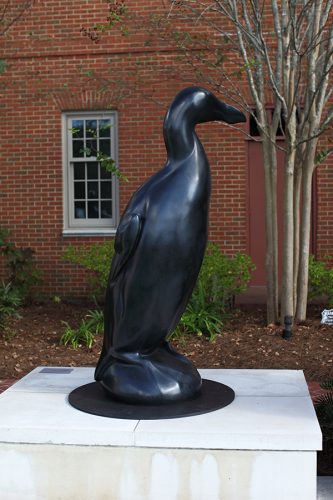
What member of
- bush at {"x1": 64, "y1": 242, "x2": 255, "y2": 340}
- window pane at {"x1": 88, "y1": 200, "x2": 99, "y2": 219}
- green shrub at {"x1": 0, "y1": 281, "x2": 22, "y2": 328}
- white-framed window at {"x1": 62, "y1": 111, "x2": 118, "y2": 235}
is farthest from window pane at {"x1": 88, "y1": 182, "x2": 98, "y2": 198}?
green shrub at {"x1": 0, "y1": 281, "x2": 22, "y2": 328}

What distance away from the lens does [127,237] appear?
3865 millimetres

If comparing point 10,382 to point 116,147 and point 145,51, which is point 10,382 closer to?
point 116,147

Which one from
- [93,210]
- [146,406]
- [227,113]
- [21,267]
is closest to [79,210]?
[93,210]

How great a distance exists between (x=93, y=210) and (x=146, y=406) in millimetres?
8167

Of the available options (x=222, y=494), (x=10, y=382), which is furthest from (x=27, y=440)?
(x=10, y=382)

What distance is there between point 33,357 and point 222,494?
14.6ft

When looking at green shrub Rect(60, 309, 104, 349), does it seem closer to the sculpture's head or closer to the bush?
the bush

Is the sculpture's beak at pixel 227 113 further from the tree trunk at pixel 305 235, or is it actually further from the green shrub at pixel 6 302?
the green shrub at pixel 6 302

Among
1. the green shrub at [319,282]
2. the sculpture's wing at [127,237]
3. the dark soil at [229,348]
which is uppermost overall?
the sculpture's wing at [127,237]

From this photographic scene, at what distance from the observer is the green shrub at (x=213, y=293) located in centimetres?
816

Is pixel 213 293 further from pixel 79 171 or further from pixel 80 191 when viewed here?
pixel 79 171

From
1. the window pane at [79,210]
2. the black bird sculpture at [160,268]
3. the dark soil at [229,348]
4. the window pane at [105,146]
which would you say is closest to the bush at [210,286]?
the dark soil at [229,348]

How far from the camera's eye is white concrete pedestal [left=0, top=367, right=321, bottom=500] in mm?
3365

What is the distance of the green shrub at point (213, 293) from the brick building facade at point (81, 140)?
6.77 feet
